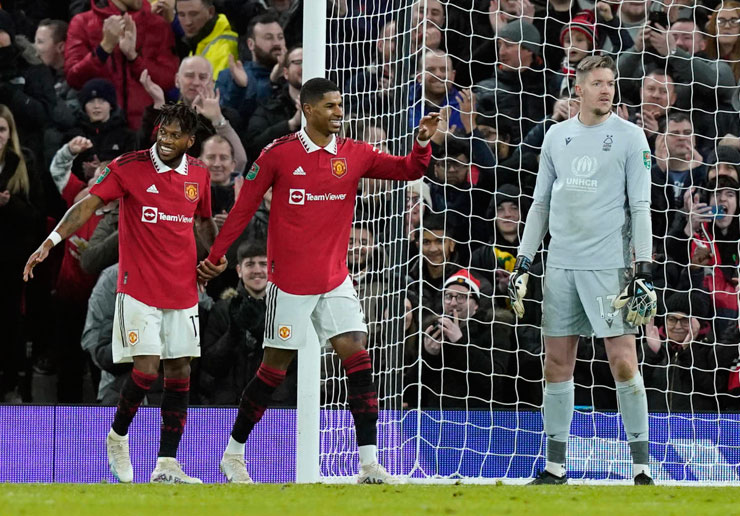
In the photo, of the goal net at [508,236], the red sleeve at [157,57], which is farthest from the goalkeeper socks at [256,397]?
the red sleeve at [157,57]

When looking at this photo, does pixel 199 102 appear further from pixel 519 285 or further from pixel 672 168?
pixel 519 285

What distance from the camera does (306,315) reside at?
6.31 m

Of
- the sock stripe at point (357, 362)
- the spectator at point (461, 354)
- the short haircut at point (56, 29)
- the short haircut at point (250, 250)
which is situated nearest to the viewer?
the sock stripe at point (357, 362)

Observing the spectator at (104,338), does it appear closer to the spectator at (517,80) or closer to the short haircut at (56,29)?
the short haircut at (56,29)

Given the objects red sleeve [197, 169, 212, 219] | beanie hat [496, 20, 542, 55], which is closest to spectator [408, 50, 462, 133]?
beanie hat [496, 20, 542, 55]

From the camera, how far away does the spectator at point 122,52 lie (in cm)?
1003

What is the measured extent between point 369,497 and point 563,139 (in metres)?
2.36

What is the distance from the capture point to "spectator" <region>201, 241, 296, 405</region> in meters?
9.10

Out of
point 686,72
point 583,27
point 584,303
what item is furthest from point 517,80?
point 584,303

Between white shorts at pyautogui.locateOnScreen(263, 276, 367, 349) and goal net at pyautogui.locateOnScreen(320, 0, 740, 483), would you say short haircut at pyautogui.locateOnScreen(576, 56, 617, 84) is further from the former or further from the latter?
goal net at pyautogui.locateOnScreen(320, 0, 740, 483)

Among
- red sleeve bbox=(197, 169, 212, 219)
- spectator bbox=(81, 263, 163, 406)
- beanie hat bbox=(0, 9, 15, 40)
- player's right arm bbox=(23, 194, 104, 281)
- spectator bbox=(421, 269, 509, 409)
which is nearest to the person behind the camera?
player's right arm bbox=(23, 194, 104, 281)

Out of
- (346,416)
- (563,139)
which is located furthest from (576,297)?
(346,416)

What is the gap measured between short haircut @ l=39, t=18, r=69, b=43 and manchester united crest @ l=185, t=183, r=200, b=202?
3.99 metres

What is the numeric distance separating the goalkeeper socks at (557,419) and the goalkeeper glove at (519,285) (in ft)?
1.46
